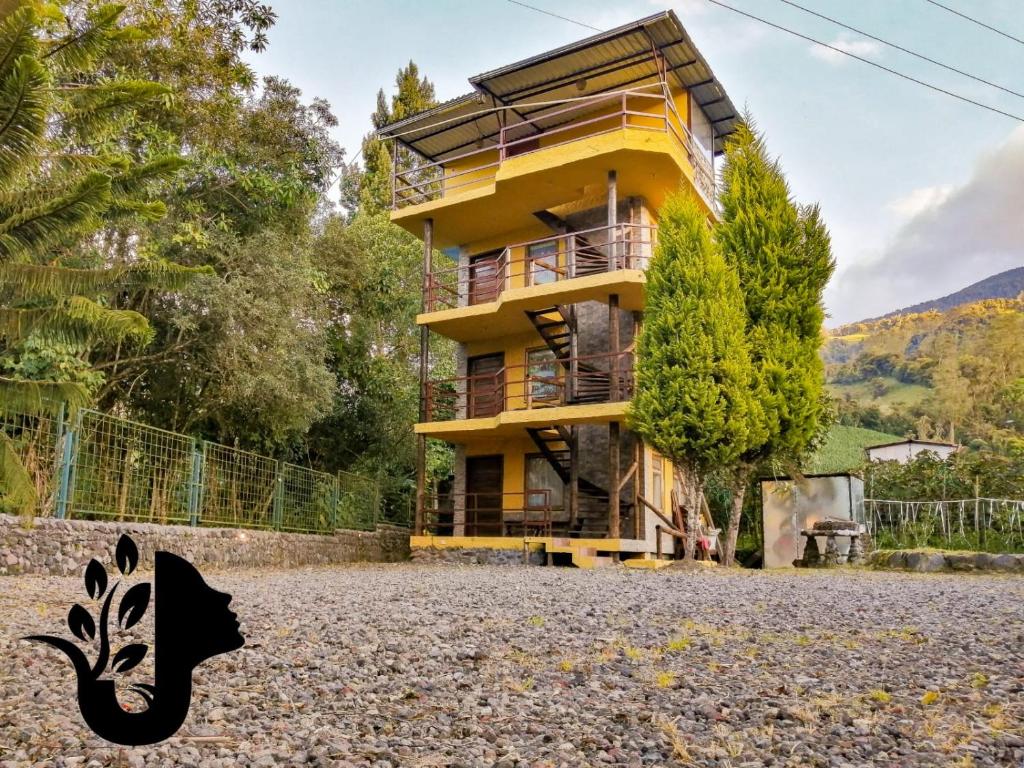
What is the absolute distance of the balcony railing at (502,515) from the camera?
15948 mm

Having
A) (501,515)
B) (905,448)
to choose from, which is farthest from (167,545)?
(905,448)

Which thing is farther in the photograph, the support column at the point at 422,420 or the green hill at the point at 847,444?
the green hill at the point at 847,444

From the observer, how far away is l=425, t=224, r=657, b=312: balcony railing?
1596 centimetres

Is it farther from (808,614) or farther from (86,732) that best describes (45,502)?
(808,614)

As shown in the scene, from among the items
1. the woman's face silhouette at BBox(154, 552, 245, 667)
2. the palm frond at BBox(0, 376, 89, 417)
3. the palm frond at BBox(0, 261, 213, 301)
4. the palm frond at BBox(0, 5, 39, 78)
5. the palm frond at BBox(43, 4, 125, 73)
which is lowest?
the woman's face silhouette at BBox(154, 552, 245, 667)

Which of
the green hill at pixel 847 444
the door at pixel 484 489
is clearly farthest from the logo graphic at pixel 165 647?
the green hill at pixel 847 444

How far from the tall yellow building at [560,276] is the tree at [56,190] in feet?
31.8

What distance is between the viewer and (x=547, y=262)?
58.0 ft

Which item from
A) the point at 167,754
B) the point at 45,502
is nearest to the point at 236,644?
the point at 167,754

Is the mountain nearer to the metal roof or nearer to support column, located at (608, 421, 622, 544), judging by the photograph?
the metal roof

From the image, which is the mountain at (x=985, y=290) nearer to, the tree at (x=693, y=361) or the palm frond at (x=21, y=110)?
the tree at (x=693, y=361)

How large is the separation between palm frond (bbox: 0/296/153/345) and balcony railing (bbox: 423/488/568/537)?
10.5 m

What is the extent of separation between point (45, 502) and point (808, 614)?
28.5 feet

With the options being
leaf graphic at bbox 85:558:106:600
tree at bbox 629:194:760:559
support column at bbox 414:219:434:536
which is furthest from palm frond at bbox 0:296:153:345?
support column at bbox 414:219:434:536
